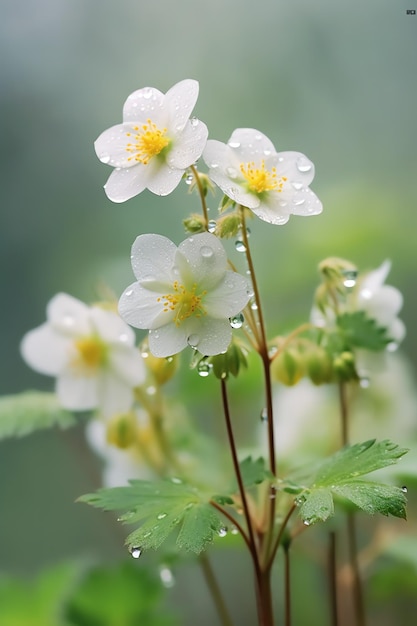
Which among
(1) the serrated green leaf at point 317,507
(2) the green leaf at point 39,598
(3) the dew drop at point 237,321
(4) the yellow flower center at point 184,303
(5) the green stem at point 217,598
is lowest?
(2) the green leaf at point 39,598

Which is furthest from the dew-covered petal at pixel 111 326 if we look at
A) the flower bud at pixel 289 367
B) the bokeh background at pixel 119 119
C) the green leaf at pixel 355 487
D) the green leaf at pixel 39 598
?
the bokeh background at pixel 119 119

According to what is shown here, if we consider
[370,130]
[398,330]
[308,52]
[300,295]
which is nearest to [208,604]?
[300,295]

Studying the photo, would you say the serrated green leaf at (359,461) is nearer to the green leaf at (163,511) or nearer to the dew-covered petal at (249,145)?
the green leaf at (163,511)

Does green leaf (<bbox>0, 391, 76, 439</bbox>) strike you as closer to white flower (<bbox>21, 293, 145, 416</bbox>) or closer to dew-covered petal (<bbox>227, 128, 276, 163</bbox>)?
white flower (<bbox>21, 293, 145, 416</bbox>)

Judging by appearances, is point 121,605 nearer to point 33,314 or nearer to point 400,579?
point 400,579

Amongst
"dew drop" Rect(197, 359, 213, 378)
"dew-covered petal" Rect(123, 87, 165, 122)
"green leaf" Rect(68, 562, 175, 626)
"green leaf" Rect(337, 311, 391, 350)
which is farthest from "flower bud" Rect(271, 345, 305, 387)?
"green leaf" Rect(68, 562, 175, 626)

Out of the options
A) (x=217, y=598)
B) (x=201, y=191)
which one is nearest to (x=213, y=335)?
(x=201, y=191)

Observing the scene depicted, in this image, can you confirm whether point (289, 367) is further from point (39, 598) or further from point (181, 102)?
point (39, 598)
